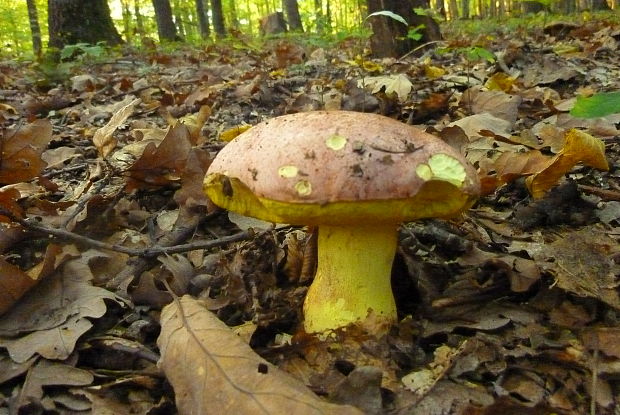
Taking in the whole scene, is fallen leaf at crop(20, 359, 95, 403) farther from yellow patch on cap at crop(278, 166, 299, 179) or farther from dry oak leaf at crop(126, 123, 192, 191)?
dry oak leaf at crop(126, 123, 192, 191)

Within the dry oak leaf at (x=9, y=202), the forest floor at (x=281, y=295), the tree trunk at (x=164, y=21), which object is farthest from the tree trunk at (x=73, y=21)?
the dry oak leaf at (x=9, y=202)

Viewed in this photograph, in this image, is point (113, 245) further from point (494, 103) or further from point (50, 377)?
point (494, 103)

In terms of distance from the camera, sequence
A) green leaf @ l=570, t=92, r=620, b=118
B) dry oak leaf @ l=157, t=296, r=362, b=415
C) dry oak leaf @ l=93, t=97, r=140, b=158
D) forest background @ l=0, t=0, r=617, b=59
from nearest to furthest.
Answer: dry oak leaf @ l=157, t=296, r=362, b=415 < green leaf @ l=570, t=92, r=620, b=118 < dry oak leaf @ l=93, t=97, r=140, b=158 < forest background @ l=0, t=0, r=617, b=59

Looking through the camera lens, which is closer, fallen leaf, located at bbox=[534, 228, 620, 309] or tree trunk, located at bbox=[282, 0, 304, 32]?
fallen leaf, located at bbox=[534, 228, 620, 309]

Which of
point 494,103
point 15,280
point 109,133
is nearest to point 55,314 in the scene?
point 15,280

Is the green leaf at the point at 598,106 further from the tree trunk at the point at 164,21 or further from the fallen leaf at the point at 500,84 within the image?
the tree trunk at the point at 164,21

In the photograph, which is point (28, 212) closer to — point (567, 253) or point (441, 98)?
point (567, 253)

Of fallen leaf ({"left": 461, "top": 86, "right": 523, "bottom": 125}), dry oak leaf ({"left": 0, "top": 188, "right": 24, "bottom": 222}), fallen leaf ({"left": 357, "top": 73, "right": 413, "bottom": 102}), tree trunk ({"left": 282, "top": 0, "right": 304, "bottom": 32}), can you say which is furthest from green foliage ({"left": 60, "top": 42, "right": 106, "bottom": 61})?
tree trunk ({"left": 282, "top": 0, "right": 304, "bottom": 32})
